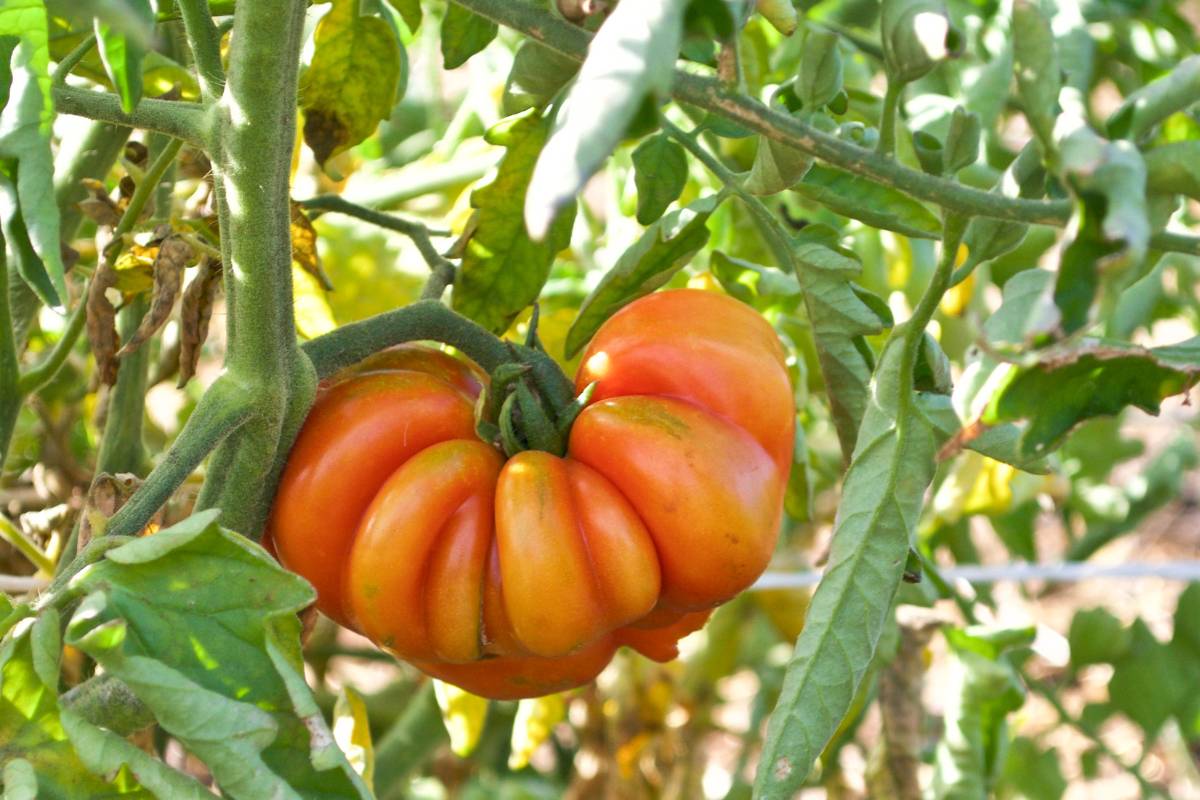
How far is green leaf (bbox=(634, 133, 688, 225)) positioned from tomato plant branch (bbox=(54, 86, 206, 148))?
28 centimetres

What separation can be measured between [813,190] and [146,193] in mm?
431

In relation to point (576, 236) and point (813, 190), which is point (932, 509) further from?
point (813, 190)

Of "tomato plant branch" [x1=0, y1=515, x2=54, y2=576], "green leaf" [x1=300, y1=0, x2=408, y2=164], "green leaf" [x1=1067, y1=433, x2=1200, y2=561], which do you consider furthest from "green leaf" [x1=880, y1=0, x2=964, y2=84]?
"green leaf" [x1=1067, y1=433, x2=1200, y2=561]

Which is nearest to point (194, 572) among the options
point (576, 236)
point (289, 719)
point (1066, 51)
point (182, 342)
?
point (289, 719)

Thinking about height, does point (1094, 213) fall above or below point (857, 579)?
above

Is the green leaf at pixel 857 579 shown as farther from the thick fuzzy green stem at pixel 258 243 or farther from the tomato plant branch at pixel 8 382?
the tomato plant branch at pixel 8 382

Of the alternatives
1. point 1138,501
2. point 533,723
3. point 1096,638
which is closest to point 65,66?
point 533,723

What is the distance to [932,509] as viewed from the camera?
142 centimetres

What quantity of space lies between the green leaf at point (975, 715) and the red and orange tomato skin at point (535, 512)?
0.42 m

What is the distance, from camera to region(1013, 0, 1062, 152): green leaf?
566 millimetres

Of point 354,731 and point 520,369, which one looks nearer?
point 520,369

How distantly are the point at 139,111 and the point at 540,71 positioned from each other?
0.22 m

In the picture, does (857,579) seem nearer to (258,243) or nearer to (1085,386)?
(1085,386)

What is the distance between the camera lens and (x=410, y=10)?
3.23 ft
